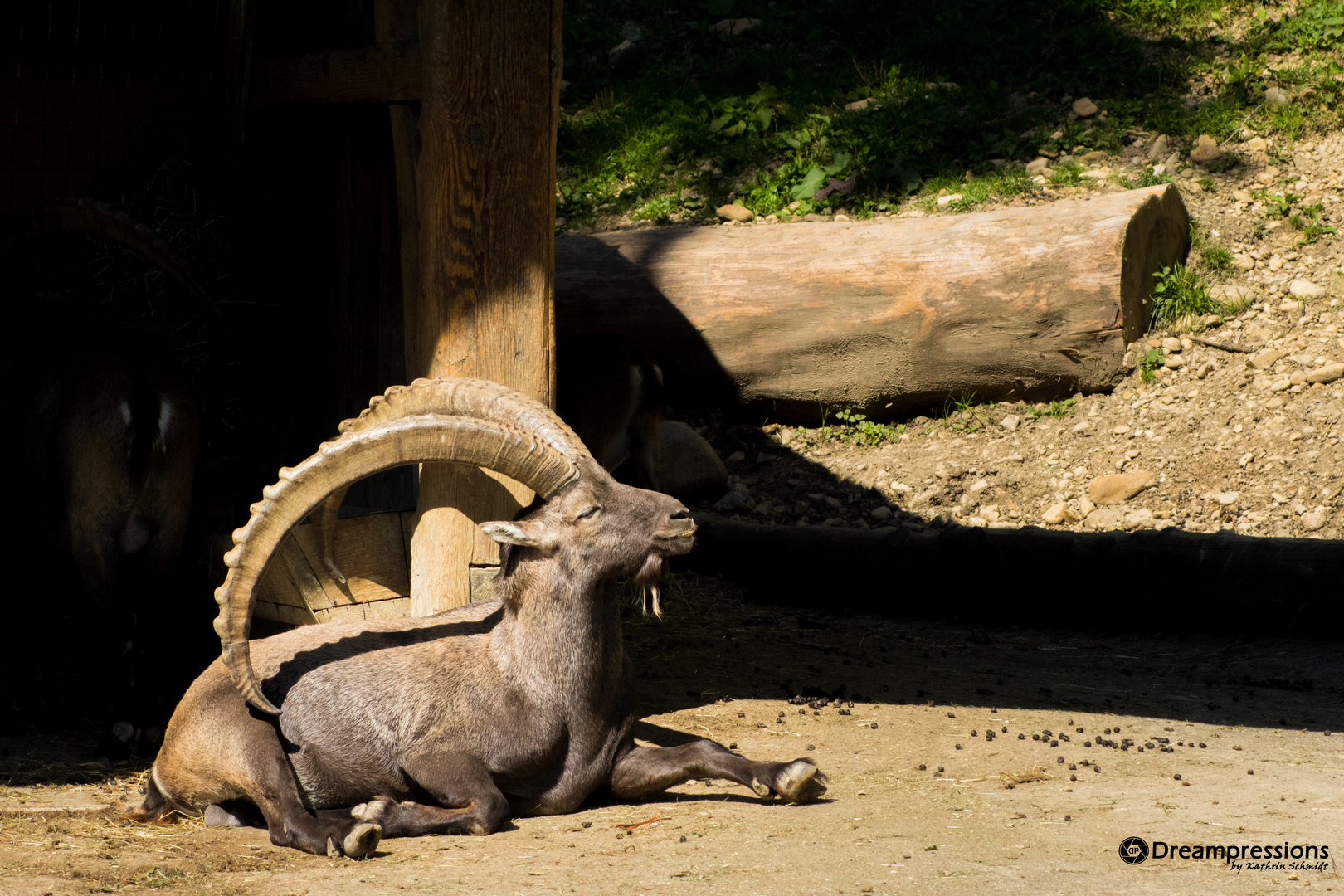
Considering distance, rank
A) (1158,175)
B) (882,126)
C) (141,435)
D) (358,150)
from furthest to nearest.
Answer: (882,126) → (1158,175) → (358,150) → (141,435)

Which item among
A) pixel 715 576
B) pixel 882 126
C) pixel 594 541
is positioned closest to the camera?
pixel 594 541

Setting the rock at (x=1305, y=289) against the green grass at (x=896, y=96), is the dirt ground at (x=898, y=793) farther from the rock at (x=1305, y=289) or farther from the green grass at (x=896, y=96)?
the green grass at (x=896, y=96)

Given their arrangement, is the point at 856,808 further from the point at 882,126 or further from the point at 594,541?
the point at 882,126

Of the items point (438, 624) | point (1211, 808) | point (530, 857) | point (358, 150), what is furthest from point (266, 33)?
point (1211, 808)

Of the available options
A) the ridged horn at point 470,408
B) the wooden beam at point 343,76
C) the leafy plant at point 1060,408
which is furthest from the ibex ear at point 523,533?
the leafy plant at point 1060,408

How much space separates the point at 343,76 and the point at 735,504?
168 inches

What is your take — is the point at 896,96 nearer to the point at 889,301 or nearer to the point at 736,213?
the point at 736,213

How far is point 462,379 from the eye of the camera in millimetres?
4273

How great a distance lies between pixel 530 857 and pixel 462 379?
1.61 meters

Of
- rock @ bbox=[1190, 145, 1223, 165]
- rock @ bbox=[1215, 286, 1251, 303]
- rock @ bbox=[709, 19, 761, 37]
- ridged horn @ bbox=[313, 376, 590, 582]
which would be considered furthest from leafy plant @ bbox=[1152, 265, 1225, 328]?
ridged horn @ bbox=[313, 376, 590, 582]

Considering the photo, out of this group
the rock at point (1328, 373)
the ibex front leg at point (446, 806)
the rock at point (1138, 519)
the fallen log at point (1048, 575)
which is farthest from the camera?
the rock at point (1328, 373)

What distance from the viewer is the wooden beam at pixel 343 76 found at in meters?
4.96

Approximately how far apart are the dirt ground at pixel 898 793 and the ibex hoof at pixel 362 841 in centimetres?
4

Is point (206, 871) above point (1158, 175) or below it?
below
